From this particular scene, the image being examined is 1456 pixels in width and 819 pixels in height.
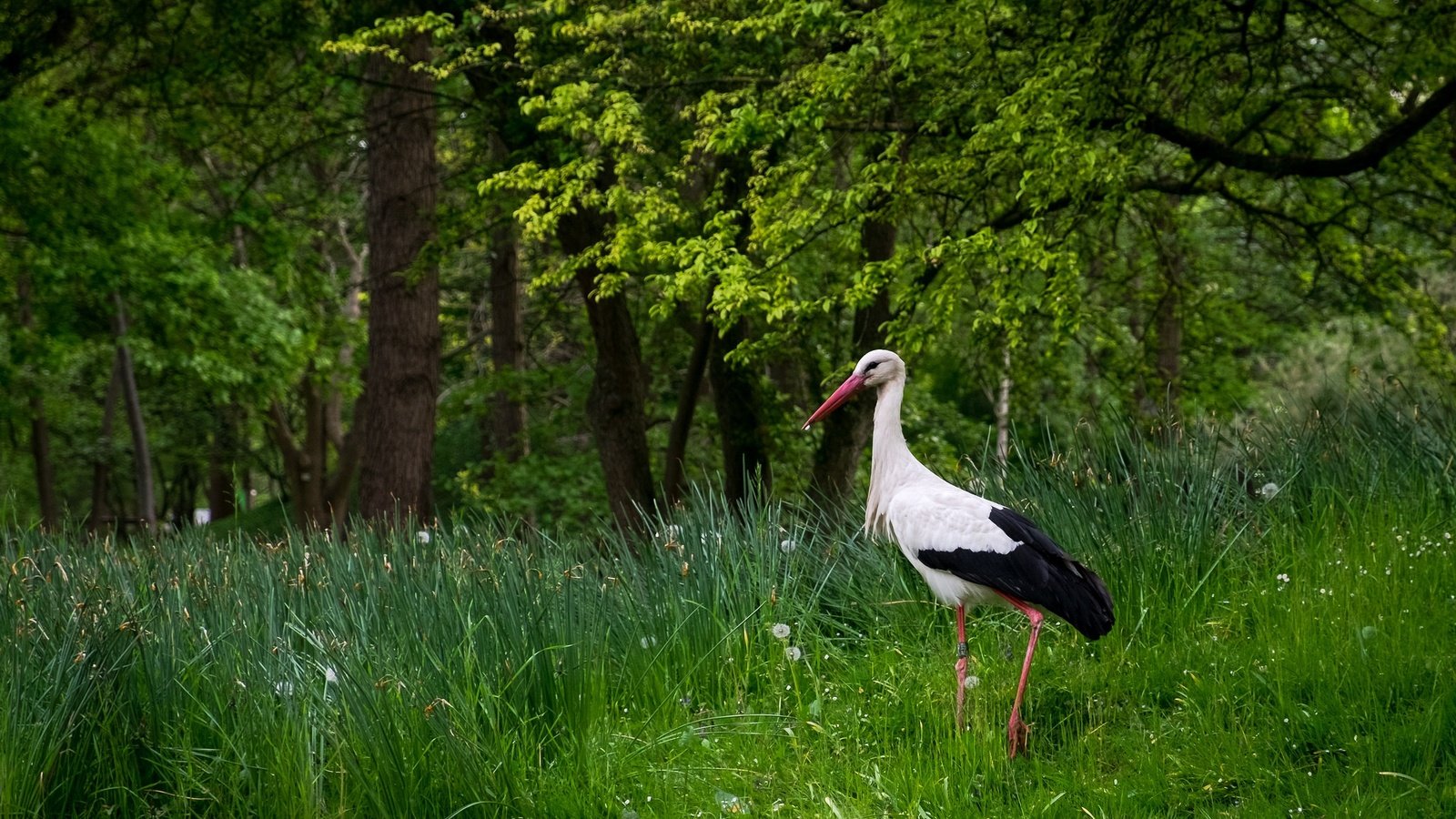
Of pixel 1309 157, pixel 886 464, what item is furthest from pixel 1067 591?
pixel 1309 157

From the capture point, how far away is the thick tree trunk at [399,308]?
1230 centimetres

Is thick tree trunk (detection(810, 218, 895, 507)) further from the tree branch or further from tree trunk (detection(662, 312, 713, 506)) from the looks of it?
the tree branch

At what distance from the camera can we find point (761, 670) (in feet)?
18.7

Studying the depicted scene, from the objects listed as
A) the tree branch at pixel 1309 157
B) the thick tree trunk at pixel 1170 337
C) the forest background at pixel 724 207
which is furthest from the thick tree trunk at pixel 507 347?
the tree branch at pixel 1309 157

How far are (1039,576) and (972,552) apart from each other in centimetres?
27

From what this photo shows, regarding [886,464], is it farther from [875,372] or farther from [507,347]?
[507,347]

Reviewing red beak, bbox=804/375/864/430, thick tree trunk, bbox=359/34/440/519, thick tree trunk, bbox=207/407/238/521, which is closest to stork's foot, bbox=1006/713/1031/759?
red beak, bbox=804/375/864/430

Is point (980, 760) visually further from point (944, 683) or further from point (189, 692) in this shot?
point (189, 692)

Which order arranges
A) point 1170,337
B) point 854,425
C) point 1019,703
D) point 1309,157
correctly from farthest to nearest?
point 1170,337 → point 854,425 → point 1309,157 → point 1019,703

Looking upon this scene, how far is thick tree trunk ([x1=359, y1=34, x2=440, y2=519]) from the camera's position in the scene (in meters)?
12.3

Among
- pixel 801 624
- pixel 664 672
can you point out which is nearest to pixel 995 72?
pixel 801 624

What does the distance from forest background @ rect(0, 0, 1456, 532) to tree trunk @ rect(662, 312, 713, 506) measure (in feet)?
0.11

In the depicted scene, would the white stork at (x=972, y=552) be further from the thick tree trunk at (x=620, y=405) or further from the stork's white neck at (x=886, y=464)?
the thick tree trunk at (x=620, y=405)

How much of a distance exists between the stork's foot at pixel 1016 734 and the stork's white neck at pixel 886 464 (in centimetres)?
100
